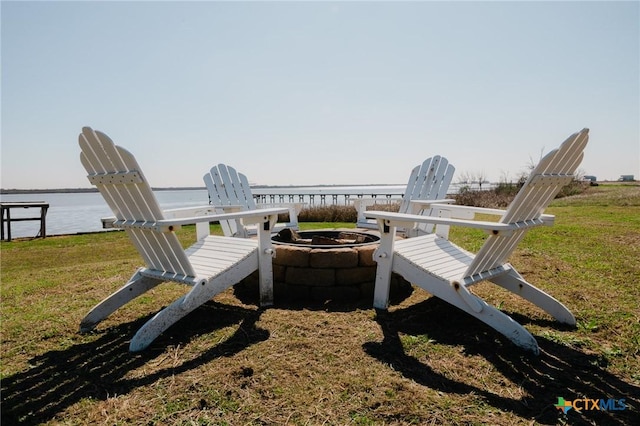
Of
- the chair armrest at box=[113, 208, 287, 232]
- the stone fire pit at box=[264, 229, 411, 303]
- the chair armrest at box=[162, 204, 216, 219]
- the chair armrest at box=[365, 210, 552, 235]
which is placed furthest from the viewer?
the stone fire pit at box=[264, 229, 411, 303]

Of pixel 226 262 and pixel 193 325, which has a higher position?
pixel 226 262

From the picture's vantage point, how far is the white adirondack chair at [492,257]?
225cm

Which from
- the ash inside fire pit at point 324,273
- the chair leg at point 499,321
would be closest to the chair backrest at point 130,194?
the ash inside fire pit at point 324,273

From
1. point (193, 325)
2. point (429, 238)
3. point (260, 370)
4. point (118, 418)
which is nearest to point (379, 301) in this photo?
point (429, 238)

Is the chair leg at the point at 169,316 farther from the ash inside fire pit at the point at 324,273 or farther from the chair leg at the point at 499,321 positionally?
the chair leg at the point at 499,321

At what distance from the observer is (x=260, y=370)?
2090mm

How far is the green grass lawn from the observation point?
68.2 inches

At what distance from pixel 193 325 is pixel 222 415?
3.92ft

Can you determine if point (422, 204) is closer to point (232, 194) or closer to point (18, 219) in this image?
point (232, 194)

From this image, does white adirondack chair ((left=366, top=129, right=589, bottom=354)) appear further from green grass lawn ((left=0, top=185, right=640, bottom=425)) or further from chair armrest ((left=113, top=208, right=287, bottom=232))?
chair armrest ((left=113, top=208, right=287, bottom=232))

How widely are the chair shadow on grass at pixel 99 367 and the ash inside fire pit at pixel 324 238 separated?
1.11 metres

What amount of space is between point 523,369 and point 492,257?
0.73 meters

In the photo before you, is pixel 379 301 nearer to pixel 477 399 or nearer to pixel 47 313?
pixel 477 399

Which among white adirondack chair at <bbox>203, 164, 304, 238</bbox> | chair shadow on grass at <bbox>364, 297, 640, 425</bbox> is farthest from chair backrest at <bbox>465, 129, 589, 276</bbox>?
white adirondack chair at <bbox>203, 164, 304, 238</bbox>
